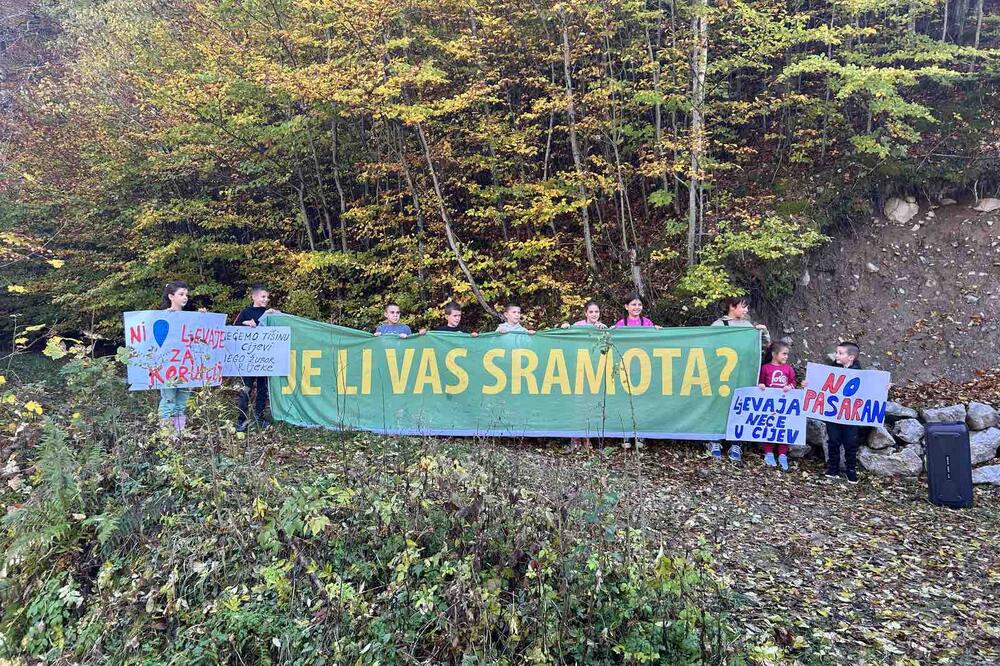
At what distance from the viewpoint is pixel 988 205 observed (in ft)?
33.4

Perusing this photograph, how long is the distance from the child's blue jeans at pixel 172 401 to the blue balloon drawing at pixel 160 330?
0.54 metres

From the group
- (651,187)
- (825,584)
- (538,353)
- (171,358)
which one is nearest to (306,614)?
(825,584)

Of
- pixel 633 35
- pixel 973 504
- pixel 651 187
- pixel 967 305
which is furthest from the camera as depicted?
pixel 651 187

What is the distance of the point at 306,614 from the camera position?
355cm

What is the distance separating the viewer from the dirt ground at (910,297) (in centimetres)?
936

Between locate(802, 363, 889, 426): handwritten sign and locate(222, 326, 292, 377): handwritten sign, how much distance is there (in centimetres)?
644

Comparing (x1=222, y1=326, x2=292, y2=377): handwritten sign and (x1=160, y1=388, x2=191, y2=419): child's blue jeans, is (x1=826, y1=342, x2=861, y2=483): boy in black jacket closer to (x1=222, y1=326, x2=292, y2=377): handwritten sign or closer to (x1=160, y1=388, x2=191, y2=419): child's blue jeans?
(x1=222, y1=326, x2=292, y2=377): handwritten sign

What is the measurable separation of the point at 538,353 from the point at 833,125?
313 inches

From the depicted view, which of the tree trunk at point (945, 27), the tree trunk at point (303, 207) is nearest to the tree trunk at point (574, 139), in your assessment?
the tree trunk at point (303, 207)

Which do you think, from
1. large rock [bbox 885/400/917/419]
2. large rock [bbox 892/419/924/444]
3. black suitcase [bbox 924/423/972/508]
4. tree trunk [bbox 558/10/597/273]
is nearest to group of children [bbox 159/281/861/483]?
large rock [bbox 892/419/924/444]

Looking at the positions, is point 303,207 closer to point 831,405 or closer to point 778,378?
point 778,378

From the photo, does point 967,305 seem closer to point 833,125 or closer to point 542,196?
point 833,125

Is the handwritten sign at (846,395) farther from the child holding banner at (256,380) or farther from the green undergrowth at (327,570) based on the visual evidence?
the child holding banner at (256,380)

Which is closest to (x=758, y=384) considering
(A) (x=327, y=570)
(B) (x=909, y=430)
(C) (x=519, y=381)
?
(B) (x=909, y=430)
